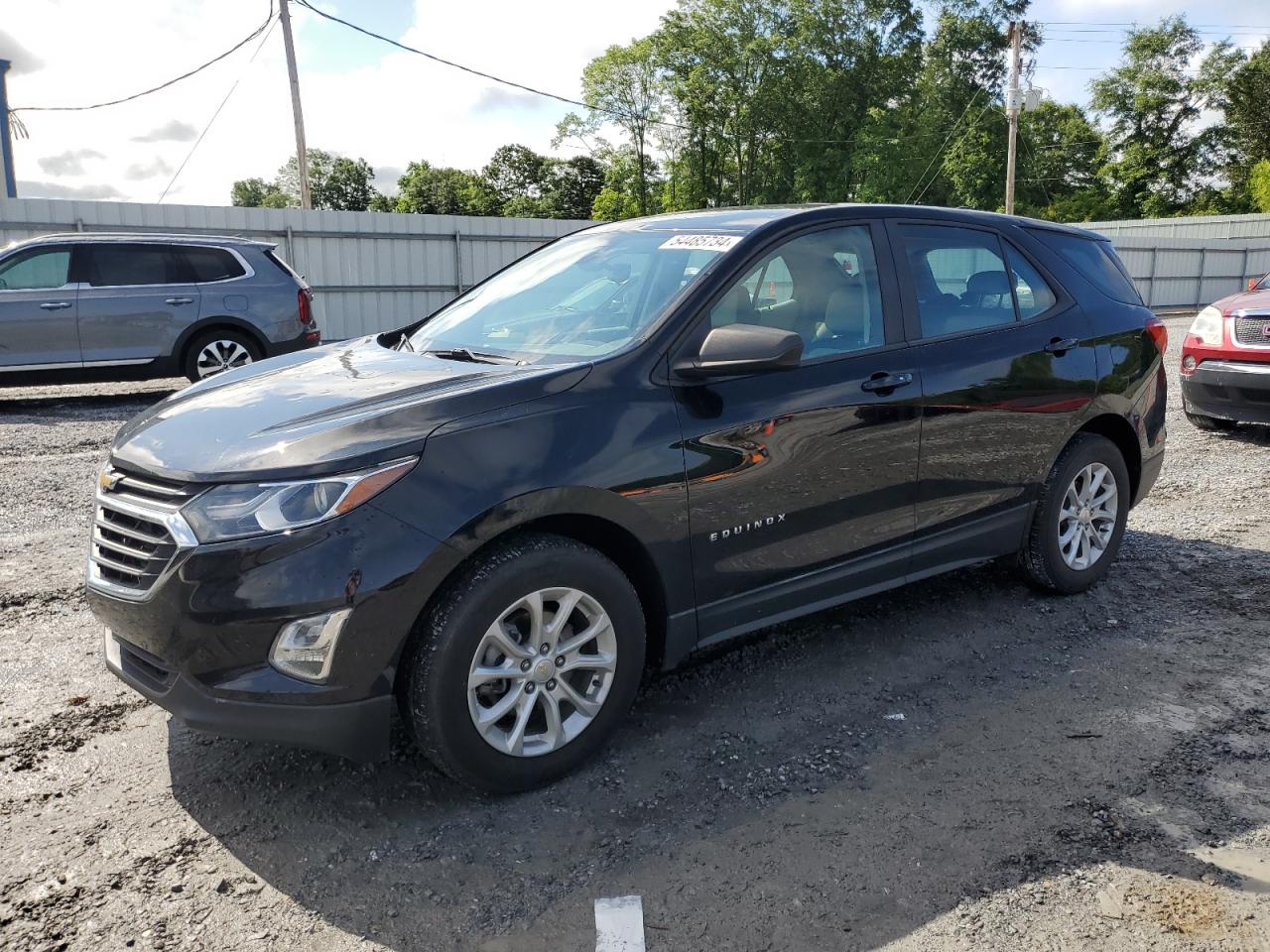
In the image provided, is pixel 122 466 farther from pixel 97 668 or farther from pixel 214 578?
pixel 97 668

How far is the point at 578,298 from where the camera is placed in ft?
12.6

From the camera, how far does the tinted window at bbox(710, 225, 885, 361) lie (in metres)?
3.62

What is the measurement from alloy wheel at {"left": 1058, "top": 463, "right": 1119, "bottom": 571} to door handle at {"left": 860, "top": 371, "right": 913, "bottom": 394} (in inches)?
50.3

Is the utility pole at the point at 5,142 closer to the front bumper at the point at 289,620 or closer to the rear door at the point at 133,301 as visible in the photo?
the rear door at the point at 133,301

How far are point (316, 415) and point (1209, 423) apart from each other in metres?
8.62

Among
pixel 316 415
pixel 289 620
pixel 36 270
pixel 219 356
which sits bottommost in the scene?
pixel 289 620

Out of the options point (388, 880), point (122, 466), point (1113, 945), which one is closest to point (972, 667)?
point (1113, 945)

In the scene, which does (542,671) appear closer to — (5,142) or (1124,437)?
(1124,437)

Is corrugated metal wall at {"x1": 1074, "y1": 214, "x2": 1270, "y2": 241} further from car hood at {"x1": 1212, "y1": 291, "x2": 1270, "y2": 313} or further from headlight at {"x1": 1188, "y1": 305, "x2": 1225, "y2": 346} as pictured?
headlight at {"x1": 1188, "y1": 305, "x2": 1225, "y2": 346}

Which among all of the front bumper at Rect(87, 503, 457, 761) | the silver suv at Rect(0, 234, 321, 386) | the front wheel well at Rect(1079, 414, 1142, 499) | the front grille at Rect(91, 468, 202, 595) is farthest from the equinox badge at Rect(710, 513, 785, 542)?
the silver suv at Rect(0, 234, 321, 386)

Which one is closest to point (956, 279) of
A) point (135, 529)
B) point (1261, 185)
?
point (135, 529)

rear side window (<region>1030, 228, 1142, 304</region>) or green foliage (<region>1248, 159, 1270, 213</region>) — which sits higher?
green foliage (<region>1248, 159, 1270, 213</region>)

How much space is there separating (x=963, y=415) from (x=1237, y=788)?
5.39ft

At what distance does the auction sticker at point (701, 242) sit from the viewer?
365 cm
